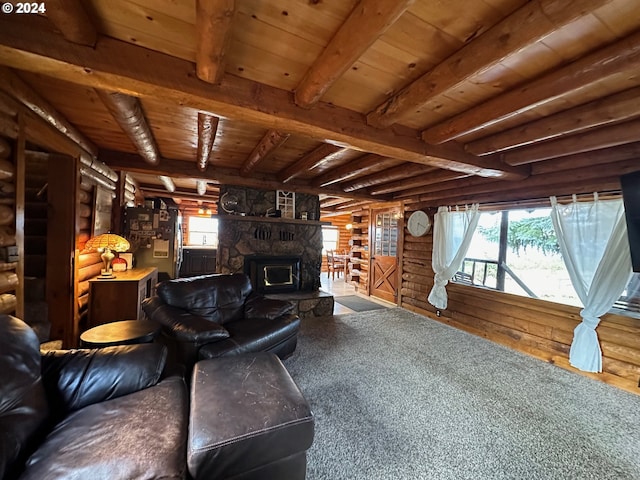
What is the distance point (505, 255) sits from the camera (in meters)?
3.75

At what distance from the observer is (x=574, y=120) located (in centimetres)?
180

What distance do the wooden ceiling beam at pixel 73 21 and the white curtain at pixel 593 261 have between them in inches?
174

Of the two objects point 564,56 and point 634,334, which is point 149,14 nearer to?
point 564,56

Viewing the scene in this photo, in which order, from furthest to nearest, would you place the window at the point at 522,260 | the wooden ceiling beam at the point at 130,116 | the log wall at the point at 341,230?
the log wall at the point at 341,230 → the window at the point at 522,260 → the wooden ceiling beam at the point at 130,116

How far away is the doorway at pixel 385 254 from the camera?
566 centimetres

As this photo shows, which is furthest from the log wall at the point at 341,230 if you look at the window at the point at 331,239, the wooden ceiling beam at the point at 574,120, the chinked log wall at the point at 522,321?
the wooden ceiling beam at the point at 574,120

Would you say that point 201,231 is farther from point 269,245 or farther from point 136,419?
point 136,419

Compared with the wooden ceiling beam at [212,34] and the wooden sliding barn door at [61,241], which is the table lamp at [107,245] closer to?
the wooden sliding barn door at [61,241]

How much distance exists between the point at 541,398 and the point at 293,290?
3575 mm

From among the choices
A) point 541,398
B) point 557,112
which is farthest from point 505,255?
point 557,112

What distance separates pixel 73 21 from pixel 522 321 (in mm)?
4932

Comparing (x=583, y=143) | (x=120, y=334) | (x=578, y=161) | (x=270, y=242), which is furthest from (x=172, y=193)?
(x=578, y=161)

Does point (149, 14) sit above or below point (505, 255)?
above

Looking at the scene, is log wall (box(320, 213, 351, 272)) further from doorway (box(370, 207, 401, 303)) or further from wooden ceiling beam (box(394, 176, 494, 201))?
wooden ceiling beam (box(394, 176, 494, 201))
